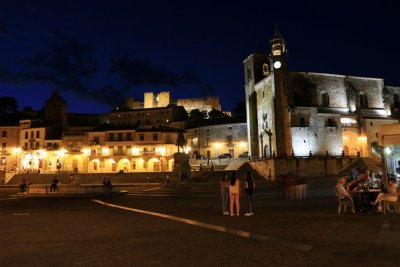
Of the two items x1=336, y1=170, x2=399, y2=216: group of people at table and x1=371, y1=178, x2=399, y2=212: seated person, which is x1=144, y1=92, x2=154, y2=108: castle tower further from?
x1=371, y1=178, x2=399, y2=212: seated person

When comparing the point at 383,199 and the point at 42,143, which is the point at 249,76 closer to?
the point at 42,143

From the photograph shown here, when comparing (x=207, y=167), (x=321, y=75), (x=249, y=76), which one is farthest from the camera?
(x=249, y=76)

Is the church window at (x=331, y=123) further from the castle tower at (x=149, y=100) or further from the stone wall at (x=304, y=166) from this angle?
the castle tower at (x=149, y=100)

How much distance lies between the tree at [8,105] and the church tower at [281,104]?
69509 millimetres

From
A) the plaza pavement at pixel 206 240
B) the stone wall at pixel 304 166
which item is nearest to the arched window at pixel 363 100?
the stone wall at pixel 304 166

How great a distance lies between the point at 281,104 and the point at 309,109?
4.28m

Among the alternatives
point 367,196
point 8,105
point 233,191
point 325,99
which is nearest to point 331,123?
point 325,99

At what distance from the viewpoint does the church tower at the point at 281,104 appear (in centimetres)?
5031

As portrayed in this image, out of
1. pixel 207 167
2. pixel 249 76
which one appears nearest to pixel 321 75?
pixel 249 76

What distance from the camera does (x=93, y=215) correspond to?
14266 millimetres

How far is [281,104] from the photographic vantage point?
5162 cm

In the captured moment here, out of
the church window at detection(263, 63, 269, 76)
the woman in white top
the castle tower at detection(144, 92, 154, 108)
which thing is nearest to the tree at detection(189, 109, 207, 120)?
the castle tower at detection(144, 92, 154, 108)

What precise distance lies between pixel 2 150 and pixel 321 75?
187 feet

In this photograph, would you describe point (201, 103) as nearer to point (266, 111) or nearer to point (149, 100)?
point (149, 100)
